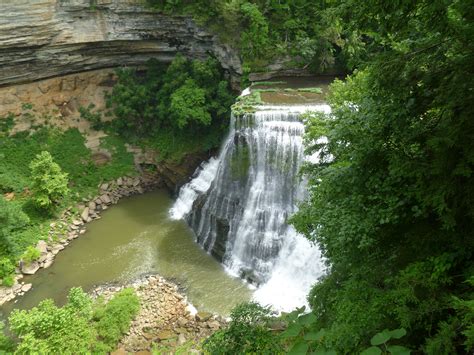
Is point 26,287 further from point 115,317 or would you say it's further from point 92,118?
point 92,118

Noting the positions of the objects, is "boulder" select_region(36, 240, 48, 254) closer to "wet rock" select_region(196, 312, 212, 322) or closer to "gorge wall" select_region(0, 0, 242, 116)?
"wet rock" select_region(196, 312, 212, 322)

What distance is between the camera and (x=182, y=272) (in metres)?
14.1

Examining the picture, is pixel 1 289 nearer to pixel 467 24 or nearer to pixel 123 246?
pixel 123 246

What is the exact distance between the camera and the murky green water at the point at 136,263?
517 inches

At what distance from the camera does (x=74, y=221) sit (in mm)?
16984

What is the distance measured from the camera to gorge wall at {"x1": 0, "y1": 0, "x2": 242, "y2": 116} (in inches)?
666

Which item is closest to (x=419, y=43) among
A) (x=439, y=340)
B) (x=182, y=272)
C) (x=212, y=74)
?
(x=439, y=340)

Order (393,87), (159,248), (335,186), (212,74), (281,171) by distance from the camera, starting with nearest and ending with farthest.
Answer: (393,87) → (335,186) → (281,171) → (159,248) → (212,74)

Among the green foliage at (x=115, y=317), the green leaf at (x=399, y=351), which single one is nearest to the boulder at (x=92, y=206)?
the green foliage at (x=115, y=317)

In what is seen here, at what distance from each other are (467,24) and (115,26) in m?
17.7

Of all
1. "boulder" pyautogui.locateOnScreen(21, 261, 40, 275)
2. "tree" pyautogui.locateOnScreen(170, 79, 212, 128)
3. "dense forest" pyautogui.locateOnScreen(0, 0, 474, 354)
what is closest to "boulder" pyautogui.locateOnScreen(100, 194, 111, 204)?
"boulder" pyautogui.locateOnScreen(21, 261, 40, 275)

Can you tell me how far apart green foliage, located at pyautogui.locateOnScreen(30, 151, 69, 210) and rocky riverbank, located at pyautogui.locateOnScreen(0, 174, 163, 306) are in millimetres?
1120

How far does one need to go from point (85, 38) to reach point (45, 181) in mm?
7264

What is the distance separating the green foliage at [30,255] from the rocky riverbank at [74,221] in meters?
0.12
